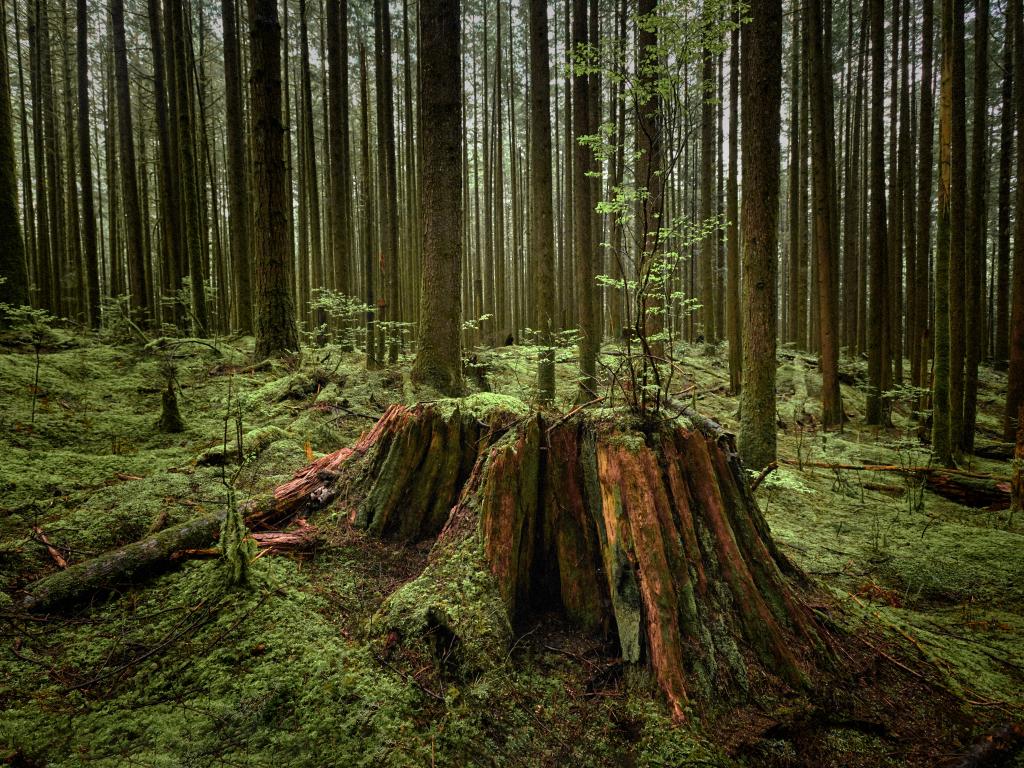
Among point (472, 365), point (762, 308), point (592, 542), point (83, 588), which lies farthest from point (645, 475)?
point (472, 365)

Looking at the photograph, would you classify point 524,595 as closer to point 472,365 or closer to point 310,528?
point 310,528

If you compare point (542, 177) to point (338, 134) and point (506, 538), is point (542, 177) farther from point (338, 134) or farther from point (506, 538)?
point (506, 538)

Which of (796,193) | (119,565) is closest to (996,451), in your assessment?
(796,193)

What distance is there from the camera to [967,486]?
225 inches

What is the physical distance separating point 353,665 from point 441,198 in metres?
5.02

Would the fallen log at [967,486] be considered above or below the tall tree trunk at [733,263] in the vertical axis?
below

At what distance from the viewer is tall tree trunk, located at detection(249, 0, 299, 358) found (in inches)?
275

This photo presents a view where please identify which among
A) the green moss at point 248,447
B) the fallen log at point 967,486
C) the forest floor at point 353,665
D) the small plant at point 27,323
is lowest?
the fallen log at point 967,486

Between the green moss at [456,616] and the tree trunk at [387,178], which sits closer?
the green moss at [456,616]

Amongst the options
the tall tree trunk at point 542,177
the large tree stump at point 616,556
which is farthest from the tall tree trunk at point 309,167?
the large tree stump at point 616,556

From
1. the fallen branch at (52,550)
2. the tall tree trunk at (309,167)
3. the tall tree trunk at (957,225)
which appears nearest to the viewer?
the fallen branch at (52,550)

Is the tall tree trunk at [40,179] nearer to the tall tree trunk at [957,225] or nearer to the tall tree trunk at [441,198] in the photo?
the tall tree trunk at [441,198]

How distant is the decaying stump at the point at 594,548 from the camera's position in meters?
2.17

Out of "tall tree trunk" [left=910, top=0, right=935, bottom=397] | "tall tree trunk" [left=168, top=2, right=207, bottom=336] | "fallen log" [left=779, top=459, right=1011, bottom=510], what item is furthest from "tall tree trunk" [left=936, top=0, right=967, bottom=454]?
"tall tree trunk" [left=168, top=2, right=207, bottom=336]
